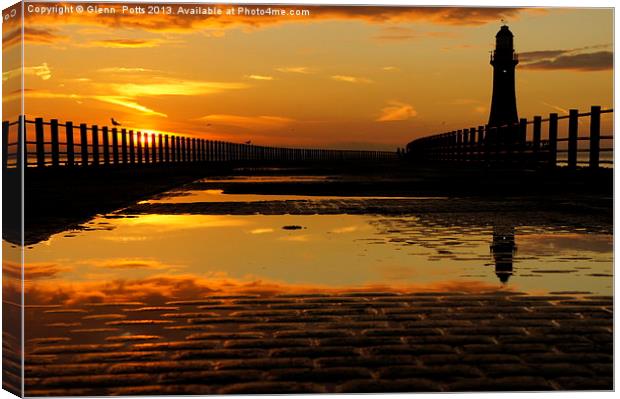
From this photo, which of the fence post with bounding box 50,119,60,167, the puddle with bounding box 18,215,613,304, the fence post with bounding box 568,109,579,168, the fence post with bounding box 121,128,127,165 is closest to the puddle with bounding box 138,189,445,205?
the puddle with bounding box 18,215,613,304

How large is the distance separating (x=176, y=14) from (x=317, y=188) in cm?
1251

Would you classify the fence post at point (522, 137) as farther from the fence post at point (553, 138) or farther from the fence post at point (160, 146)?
A: the fence post at point (160, 146)

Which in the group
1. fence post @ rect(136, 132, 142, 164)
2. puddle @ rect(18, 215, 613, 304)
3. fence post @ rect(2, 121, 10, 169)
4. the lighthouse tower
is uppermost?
the lighthouse tower

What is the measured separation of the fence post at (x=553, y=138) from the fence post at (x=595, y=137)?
9.20ft

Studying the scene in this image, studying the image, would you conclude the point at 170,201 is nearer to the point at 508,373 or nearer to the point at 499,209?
the point at 499,209

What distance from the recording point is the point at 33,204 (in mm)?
11695

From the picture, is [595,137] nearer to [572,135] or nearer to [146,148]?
[572,135]

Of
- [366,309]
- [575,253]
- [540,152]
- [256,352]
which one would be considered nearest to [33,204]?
[575,253]

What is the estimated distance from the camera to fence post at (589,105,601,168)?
15.6 meters

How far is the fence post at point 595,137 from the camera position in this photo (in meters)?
15.6

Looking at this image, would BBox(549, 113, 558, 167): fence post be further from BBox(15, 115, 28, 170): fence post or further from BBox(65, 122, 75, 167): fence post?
BBox(15, 115, 28, 170): fence post

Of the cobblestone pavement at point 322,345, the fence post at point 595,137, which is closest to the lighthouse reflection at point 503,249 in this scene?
the cobblestone pavement at point 322,345

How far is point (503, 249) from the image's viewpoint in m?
7.05

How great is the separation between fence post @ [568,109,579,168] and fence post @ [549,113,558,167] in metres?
1.20
